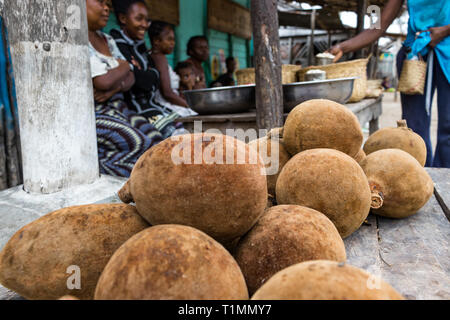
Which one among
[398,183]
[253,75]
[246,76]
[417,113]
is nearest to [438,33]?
[417,113]

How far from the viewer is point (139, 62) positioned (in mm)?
4121

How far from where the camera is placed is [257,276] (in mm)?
997

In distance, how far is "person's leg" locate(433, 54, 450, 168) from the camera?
136 inches

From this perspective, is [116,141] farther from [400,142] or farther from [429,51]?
[429,51]

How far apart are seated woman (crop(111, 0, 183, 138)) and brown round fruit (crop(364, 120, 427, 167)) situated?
2.53 metres

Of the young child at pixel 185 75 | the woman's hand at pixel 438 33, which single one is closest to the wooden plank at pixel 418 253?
the woman's hand at pixel 438 33

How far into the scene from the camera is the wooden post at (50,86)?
2.16m

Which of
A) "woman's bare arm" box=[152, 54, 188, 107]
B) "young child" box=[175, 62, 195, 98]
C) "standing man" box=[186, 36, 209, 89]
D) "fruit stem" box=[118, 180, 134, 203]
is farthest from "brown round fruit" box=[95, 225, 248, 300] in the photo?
"standing man" box=[186, 36, 209, 89]

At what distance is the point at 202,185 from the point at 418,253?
982 mm

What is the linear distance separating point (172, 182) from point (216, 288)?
0.33m

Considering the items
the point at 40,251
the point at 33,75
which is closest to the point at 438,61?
the point at 33,75

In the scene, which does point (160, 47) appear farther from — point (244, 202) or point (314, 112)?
point (244, 202)

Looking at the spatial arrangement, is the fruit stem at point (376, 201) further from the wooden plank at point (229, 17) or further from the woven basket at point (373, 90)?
the wooden plank at point (229, 17)

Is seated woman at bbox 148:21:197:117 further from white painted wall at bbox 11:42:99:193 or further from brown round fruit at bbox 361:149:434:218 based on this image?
brown round fruit at bbox 361:149:434:218
